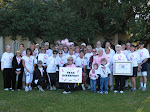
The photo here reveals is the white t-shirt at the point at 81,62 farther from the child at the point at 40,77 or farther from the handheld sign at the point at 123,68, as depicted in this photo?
the child at the point at 40,77

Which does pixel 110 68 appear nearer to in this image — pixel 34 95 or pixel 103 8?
pixel 34 95

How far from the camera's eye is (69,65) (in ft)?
25.0

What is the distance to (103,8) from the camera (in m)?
14.8

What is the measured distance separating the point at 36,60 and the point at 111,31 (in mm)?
11512

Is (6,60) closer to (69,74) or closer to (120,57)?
(69,74)

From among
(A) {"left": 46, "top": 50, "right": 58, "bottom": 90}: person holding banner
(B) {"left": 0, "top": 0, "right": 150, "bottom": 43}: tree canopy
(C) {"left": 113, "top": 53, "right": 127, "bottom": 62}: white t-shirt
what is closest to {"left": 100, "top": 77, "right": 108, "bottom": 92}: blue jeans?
(C) {"left": 113, "top": 53, "right": 127, "bottom": 62}: white t-shirt

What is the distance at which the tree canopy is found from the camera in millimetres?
11930

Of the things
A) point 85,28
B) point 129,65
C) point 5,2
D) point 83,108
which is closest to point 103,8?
point 85,28

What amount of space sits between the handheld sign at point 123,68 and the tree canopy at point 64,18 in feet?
18.6

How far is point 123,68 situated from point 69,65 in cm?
211

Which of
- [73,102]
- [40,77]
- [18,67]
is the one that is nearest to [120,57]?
[73,102]

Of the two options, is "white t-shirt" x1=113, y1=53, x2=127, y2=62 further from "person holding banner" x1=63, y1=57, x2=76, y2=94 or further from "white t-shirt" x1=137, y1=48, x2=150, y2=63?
"person holding banner" x1=63, y1=57, x2=76, y2=94

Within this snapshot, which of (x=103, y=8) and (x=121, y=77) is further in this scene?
(x=103, y=8)

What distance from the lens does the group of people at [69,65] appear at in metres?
7.46
